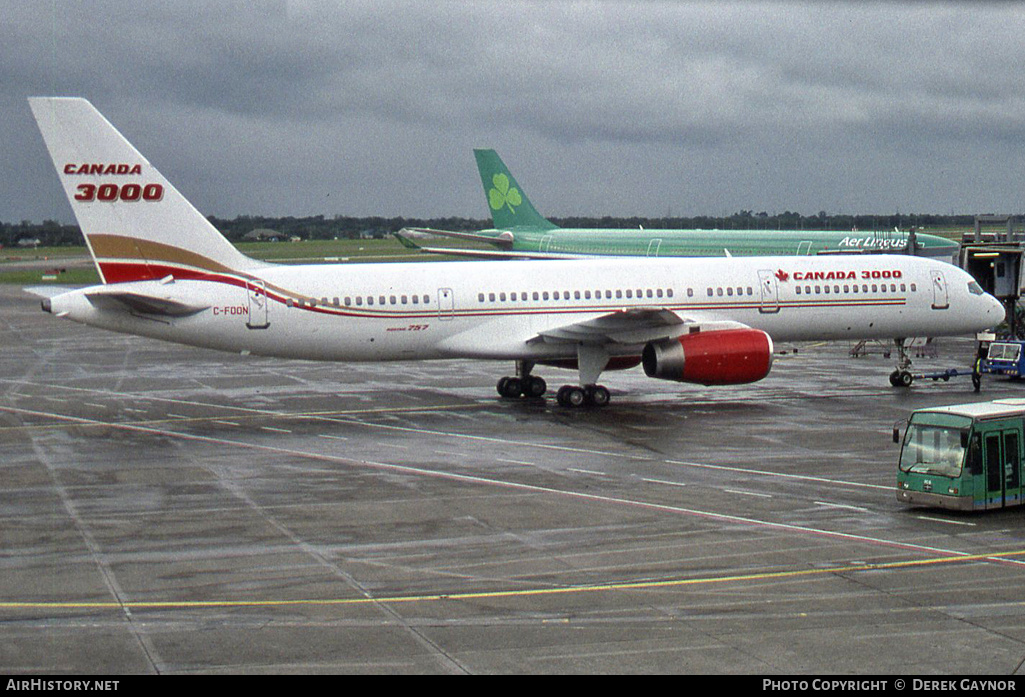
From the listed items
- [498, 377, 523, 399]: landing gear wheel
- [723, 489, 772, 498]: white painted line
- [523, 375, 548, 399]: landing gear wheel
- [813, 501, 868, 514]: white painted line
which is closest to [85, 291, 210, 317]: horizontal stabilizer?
[498, 377, 523, 399]: landing gear wheel

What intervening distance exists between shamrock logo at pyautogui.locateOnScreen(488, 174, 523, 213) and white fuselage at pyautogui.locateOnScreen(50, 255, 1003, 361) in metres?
53.7

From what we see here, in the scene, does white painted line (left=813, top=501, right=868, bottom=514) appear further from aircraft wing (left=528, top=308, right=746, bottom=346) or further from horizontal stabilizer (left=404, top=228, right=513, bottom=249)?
horizontal stabilizer (left=404, top=228, right=513, bottom=249)

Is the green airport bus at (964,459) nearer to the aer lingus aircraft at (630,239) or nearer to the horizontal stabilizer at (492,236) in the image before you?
the aer lingus aircraft at (630,239)

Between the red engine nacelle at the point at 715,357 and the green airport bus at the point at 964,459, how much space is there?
12.4m

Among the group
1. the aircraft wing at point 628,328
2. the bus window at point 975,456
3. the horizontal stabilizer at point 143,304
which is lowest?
the bus window at point 975,456

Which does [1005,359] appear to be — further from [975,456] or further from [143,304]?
[143,304]

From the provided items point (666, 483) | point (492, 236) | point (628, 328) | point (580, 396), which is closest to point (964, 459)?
point (666, 483)

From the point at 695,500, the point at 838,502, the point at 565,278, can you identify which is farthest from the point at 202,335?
the point at 838,502

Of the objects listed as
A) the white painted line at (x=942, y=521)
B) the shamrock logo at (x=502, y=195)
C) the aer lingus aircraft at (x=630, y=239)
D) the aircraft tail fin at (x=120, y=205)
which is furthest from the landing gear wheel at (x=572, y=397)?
the shamrock logo at (x=502, y=195)

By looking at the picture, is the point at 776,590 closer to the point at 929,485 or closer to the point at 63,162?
the point at 929,485

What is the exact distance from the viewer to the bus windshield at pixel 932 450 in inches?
957

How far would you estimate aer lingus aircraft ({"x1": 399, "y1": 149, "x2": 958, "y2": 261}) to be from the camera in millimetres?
86438

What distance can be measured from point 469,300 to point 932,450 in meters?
18.3

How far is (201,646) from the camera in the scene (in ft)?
53.5
